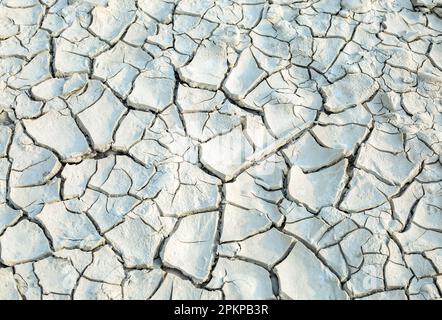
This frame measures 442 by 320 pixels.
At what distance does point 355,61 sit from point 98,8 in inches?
56.9

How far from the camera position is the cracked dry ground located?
97.4 inches

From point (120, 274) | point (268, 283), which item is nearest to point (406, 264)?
Result: point (268, 283)

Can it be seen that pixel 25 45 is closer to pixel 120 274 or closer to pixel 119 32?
pixel 119 32

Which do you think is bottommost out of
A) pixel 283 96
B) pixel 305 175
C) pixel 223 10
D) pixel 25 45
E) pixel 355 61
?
pixel 305 175

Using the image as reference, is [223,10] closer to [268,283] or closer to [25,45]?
[25,45]

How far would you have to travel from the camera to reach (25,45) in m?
3.25

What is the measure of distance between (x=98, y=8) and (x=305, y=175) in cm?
155

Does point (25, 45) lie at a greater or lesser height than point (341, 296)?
greater

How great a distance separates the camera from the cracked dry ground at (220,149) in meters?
2.47

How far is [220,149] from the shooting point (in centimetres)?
285
